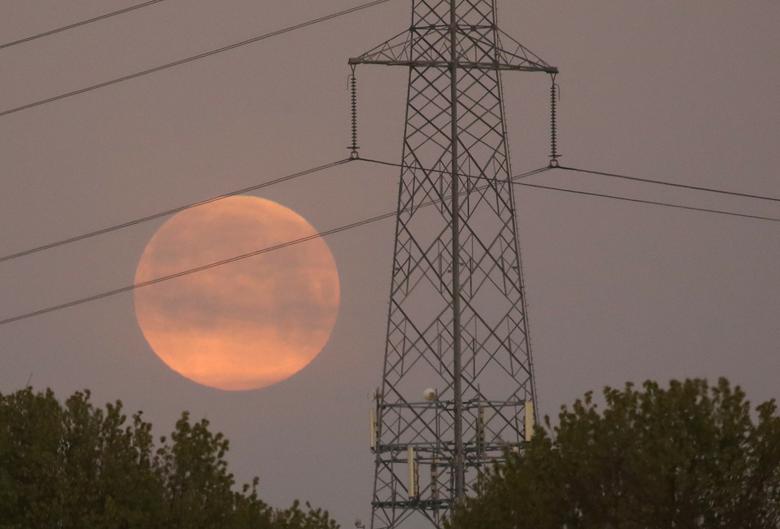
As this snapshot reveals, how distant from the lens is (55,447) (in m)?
74.2

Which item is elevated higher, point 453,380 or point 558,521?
point 453,380

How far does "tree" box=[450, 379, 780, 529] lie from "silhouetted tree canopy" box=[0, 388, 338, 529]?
444 inches

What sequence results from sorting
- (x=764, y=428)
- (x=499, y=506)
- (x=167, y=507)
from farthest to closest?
(x=167, y=507), (x=499, y=506), (x=764, y=428)

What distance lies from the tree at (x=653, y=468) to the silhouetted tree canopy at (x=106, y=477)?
1127cm

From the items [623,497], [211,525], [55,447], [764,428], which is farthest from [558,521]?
[55,447]

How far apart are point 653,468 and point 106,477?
1975 centimetres

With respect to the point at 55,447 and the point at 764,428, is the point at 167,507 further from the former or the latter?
the point at 764,428

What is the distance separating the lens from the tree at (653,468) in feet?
205

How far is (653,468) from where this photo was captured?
62719 millimetres

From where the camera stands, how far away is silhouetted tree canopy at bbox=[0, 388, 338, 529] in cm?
7206

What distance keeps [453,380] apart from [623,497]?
8876mm

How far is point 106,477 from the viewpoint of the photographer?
7281 cm

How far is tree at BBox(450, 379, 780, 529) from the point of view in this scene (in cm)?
6241

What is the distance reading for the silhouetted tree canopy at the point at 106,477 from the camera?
7206 cm
